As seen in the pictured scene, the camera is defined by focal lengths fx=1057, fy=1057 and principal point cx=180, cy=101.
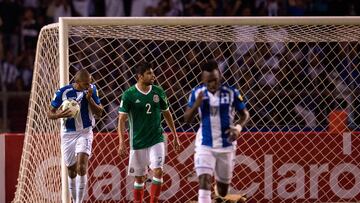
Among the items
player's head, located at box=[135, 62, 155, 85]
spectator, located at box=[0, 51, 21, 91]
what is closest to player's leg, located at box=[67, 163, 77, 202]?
player's head, located at box=[135, 62, 155, 85]

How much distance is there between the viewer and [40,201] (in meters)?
12.9

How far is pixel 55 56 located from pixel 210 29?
1.89 meters

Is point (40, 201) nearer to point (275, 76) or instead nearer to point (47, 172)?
point (47, 172)

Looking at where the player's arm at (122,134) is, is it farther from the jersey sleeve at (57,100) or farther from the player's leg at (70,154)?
the jersey sleeve at (57,100)

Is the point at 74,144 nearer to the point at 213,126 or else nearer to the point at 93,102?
the point at 93,102

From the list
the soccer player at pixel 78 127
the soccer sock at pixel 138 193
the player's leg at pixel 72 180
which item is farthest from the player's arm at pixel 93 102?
the soccer sock at pixel 138 193

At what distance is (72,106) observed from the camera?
1167 cm

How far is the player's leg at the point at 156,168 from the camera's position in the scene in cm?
1194

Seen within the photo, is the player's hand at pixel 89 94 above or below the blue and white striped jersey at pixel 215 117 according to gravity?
above

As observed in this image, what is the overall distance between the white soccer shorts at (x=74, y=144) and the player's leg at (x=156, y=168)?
A: 74 centimetres

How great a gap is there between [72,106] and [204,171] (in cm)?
219

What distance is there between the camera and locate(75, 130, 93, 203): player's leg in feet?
39.3

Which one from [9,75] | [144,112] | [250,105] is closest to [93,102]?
[144,112]

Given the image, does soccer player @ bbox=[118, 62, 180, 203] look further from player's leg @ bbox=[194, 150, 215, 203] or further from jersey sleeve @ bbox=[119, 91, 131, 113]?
player's leg @ bbox=[194, 150, 215, 203]
